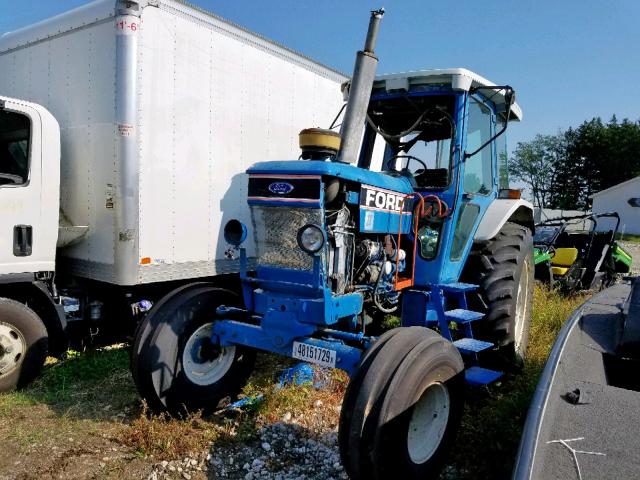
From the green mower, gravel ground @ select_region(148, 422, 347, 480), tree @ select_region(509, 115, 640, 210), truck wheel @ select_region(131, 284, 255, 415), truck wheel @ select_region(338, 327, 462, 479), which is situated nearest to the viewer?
truck wheel @ select_region(338, 327, 462, 479)

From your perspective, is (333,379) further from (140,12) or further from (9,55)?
(9,55)

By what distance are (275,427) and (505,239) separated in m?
2.66

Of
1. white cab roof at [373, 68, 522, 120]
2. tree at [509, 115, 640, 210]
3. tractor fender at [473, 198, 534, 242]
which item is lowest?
tractor fender at [473, 198, 534, 242]

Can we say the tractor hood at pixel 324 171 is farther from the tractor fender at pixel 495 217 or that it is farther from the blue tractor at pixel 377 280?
the tractor fender at pixel 495 217

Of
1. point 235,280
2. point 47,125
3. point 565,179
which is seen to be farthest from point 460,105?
point 565,179

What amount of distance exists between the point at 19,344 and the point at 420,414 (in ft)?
11.3

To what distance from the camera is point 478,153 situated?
14.9 ft

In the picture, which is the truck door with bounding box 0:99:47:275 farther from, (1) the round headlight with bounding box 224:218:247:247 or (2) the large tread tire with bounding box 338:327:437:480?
(2) the large tread tire with bounding box 338:327:437:480

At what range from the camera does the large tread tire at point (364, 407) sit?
2.48 m

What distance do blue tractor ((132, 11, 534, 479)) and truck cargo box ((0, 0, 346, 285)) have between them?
1.29 m

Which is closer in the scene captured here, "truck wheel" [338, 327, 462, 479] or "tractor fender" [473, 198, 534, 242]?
"truck wheel" [338, 327, 462, 479]

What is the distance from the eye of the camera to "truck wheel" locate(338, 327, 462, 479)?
2.48m

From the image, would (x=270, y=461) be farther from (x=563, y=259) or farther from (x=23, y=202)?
(x=563, y=259)

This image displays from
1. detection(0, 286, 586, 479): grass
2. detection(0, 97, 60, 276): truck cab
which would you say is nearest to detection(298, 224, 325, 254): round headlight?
detection(0, 286, 586, 479): grass
